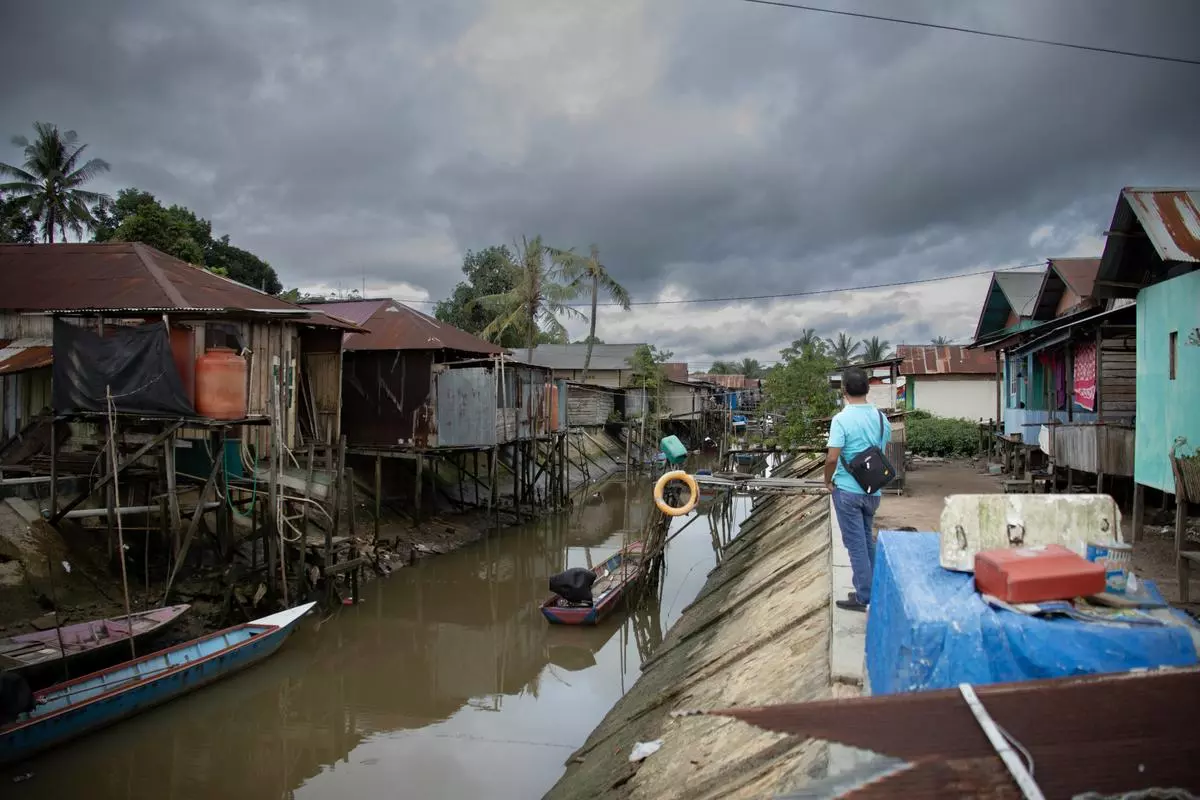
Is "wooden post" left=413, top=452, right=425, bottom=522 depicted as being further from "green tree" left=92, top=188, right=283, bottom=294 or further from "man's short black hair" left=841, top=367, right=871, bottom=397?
"man's short black hair" left=841, top=367, right=871, bottom=397

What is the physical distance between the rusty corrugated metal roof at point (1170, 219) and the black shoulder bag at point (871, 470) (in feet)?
16.1

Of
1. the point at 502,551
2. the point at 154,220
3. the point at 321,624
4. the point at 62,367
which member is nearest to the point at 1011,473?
the point at 502,551

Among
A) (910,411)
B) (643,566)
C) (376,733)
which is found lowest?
(376,733)

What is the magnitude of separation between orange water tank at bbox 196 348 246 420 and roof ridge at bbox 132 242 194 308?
1164mm

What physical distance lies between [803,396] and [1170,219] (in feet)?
43.4

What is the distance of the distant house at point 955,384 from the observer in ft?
89.4

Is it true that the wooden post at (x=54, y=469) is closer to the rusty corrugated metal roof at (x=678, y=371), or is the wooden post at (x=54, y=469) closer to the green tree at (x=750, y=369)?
the rusty corrugated metal roof at (x=678, y=371)

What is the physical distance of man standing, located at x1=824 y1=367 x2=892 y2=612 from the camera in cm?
513

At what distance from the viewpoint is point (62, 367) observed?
10.6 m

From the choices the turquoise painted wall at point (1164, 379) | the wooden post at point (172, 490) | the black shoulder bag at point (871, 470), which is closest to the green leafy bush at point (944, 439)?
the turquoise painted wall at point (1164, 379)

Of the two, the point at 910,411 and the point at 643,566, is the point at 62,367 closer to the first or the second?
the point at 643,566

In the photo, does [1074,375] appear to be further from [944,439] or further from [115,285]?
[115,285]

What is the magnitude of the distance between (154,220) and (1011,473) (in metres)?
25.2

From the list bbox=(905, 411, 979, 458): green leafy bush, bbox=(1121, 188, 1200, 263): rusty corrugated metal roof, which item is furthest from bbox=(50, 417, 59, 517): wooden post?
bbox=(905, 411, 979, 458): green leafy bush
